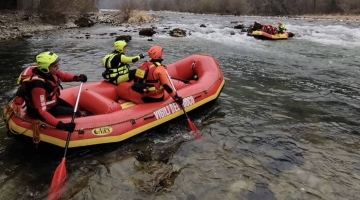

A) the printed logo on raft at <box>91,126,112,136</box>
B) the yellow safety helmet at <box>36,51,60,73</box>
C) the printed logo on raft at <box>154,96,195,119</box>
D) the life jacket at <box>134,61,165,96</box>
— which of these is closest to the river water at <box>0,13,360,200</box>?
the printed logo on raft at <box>91,126,112,136</box>

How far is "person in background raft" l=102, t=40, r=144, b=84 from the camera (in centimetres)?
633

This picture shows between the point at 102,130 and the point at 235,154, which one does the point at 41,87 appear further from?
the point at 235,154

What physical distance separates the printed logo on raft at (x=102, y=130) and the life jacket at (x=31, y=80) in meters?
0.78

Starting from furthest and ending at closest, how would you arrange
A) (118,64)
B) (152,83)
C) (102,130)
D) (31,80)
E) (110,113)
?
1. (118,64)
2. (152,83)
3. (110,113)
4. (102,130)
5. (31,80)

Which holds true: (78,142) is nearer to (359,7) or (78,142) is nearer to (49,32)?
(49,32)

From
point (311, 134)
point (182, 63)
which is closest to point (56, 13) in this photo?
point (182, 63)

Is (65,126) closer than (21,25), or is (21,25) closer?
(65,126)

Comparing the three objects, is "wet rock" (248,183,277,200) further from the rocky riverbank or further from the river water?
the rocky riverbank

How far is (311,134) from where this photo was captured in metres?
5.90

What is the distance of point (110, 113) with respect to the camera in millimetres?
5363

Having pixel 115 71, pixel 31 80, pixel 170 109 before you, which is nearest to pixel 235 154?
pixel 170 109

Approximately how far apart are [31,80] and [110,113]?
1.39 meters

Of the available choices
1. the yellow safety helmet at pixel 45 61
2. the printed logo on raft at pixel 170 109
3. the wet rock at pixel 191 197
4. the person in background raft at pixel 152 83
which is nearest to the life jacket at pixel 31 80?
the yellow safety helmet at pixel 45 61

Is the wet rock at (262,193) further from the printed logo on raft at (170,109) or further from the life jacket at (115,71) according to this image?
the life jacket at (115,71)
